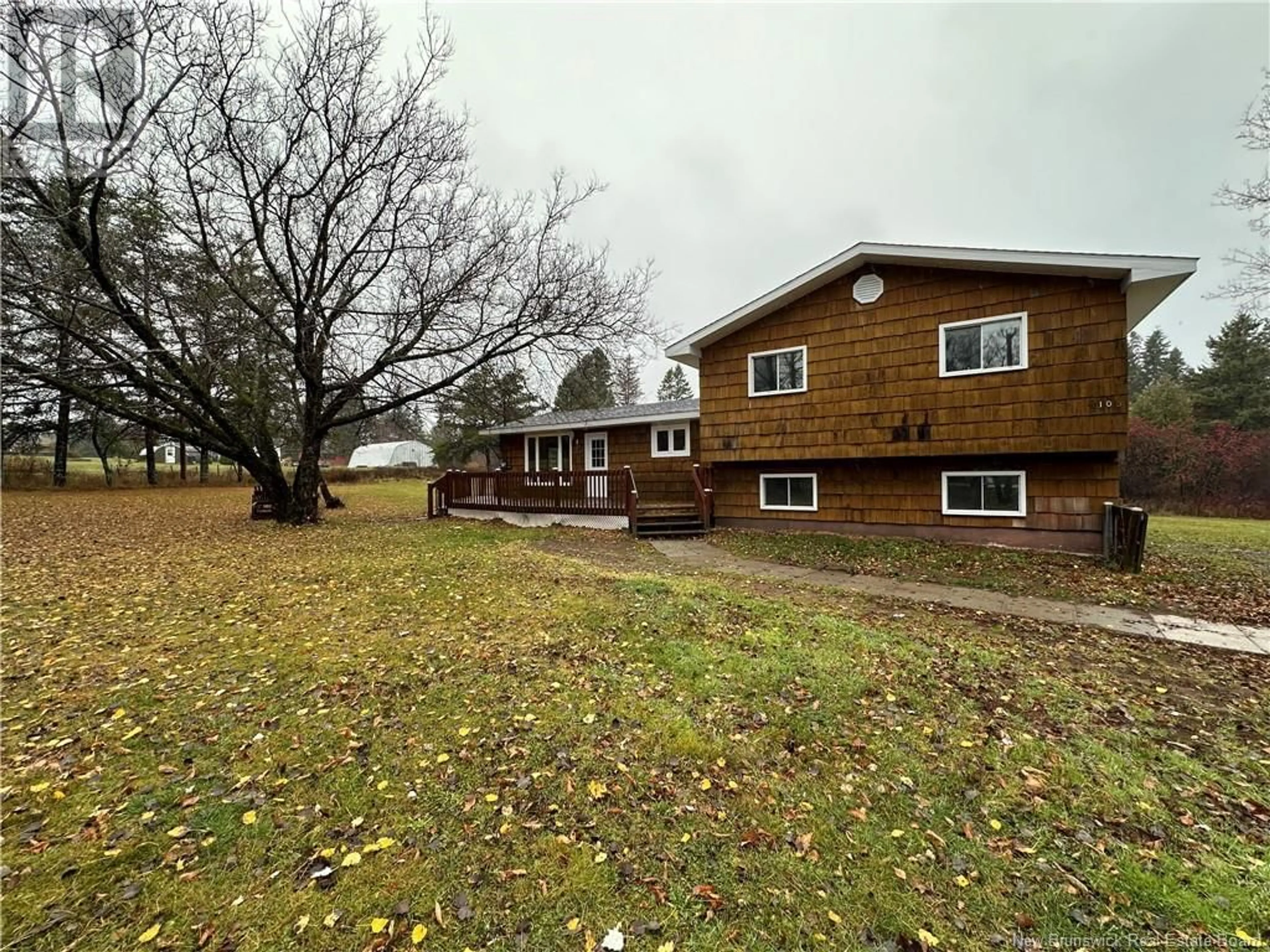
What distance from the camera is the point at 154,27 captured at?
820 cm

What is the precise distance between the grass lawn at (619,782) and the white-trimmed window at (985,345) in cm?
588

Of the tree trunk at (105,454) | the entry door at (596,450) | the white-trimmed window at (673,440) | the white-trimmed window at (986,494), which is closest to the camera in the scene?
the white-trimmed window at (986,494)

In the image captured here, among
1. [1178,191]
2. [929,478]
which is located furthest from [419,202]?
[1178,191]

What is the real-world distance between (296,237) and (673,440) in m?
11.1

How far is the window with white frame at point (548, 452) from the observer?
17.3 meters

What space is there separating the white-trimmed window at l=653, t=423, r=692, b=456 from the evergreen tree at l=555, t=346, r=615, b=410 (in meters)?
1.97

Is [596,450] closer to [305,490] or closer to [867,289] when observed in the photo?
[305,490]

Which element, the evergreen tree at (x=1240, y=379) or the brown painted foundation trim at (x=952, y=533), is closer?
the brown painted foundation trim at (x=952, y=533)

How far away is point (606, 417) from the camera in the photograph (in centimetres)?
1631

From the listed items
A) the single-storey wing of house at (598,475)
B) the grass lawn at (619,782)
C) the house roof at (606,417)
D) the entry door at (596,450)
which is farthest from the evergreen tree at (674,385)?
the grass lawn at (619,782)

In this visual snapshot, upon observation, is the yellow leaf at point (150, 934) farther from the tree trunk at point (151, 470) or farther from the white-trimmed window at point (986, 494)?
the tree trunk at point (151, 470)

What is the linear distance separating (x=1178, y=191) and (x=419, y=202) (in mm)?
22290

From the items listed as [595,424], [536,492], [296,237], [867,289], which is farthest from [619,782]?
[296,237]

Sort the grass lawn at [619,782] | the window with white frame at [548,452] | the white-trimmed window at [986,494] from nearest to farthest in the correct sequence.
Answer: the grass lawn at [619,782], the white-trimmed window at [986,494], the window with white frame at [548,452]
